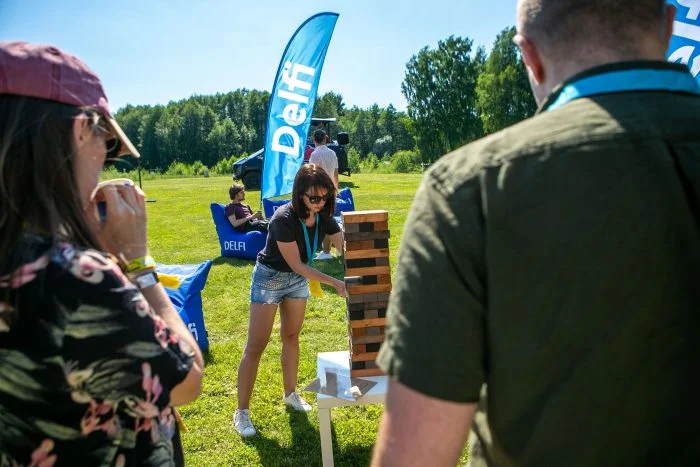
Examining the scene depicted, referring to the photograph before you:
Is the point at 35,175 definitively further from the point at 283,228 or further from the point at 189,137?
the point at 189,137

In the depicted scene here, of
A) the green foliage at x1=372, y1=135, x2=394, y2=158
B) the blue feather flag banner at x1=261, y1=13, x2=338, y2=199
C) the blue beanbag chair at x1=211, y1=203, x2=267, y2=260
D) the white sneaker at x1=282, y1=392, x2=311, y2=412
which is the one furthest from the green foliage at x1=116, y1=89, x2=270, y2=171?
the white sneaker at x1=282, y1=392, x2=311, y2=412

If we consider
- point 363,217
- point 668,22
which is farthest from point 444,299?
point 363,217

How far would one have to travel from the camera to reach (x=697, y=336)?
859 mm

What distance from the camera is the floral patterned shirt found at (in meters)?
1.07

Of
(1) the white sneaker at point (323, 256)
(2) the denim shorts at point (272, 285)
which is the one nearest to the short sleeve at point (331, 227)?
(2) the denim shorts at point (272, 285)

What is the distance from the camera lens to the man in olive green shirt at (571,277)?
0.81 metres

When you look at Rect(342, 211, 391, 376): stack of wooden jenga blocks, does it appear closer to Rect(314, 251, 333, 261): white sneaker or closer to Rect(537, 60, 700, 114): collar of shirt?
Rect(537, 60, 700, 114): collar of shirt

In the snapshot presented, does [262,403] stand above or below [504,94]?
below

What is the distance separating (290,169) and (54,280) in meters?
7.58

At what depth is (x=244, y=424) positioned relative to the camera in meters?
3.89

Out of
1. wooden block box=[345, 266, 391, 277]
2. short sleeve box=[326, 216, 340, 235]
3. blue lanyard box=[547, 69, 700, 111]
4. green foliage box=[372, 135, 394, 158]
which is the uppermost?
green foliage box=[372, 135, 394, 158]

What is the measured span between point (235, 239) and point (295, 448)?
5758 mm

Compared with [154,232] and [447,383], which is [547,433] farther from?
[154,232]

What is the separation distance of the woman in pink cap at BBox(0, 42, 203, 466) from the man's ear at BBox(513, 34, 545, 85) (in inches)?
36.2
